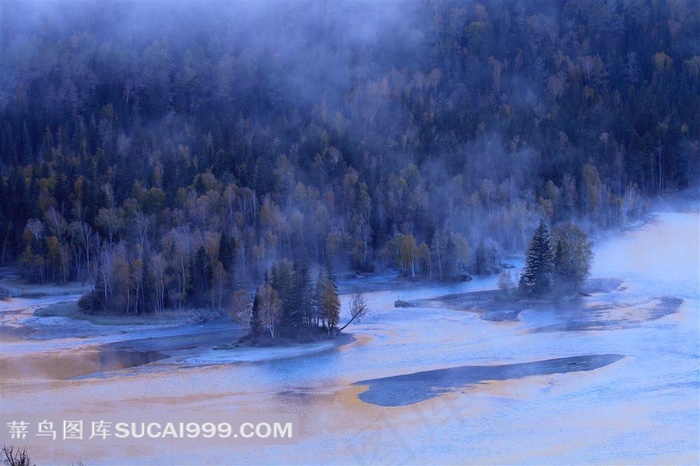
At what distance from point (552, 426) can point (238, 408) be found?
4824 millimetres

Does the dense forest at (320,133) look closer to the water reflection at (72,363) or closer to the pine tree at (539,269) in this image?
the pine tree at (539,269)

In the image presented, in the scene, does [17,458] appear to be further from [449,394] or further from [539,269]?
[539,269]

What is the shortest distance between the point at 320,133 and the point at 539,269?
19355 millimetres

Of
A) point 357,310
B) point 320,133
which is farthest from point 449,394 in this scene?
point 320,133

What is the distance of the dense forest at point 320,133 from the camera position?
27703 mm

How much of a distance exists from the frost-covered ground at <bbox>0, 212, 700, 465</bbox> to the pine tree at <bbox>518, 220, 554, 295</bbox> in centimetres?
101

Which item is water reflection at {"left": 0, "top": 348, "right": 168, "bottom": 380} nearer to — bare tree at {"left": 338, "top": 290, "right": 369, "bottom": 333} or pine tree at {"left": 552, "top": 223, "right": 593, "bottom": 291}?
bare tree at {"left": 338, "top": 290, "right": 369, "bottom": 333}

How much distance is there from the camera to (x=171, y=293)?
22312 mm

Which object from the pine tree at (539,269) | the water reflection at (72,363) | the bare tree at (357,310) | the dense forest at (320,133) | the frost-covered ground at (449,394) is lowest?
the frost-covered ground at (449,394)

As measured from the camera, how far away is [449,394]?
15062 millimetres

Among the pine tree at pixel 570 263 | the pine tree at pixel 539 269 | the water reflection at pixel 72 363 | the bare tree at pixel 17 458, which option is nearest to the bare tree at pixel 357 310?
the water reflection at pixel 72 363

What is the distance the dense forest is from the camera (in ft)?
90.9

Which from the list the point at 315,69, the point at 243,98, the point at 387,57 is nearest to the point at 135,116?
the point at 243,98

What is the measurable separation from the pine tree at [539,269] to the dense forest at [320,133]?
3284mm
